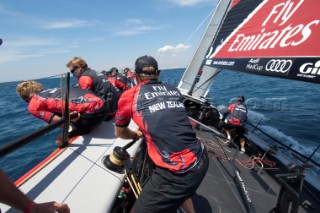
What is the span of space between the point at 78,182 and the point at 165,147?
1.08 m

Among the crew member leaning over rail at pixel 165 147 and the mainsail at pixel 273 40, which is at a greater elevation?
the mainsail at pixel 273 40

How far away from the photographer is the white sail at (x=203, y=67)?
7996 millimetres

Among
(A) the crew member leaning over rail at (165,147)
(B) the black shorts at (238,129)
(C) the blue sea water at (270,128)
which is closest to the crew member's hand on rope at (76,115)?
(A) the crew member leaning over rail at (165,147)

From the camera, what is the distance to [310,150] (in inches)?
349

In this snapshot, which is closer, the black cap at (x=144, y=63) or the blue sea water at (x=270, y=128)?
the black cap at (x=144, y=63)

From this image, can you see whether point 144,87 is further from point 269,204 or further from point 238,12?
point 238,12

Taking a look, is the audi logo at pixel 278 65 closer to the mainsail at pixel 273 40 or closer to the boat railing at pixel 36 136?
the mainsail at pixel 273 40

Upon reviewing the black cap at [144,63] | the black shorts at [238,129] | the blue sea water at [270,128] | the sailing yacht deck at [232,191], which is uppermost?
the black cap at [144,63]

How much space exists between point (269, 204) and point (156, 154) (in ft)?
8.06

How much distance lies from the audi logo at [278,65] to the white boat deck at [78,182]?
2.31 metres

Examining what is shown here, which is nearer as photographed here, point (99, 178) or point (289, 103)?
point (99, 178)

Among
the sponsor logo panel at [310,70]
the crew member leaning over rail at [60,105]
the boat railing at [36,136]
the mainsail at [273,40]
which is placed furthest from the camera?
the crew member leaning over rail at [60,105]

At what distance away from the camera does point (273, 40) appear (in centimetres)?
347

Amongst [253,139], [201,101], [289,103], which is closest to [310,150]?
[253,139]
